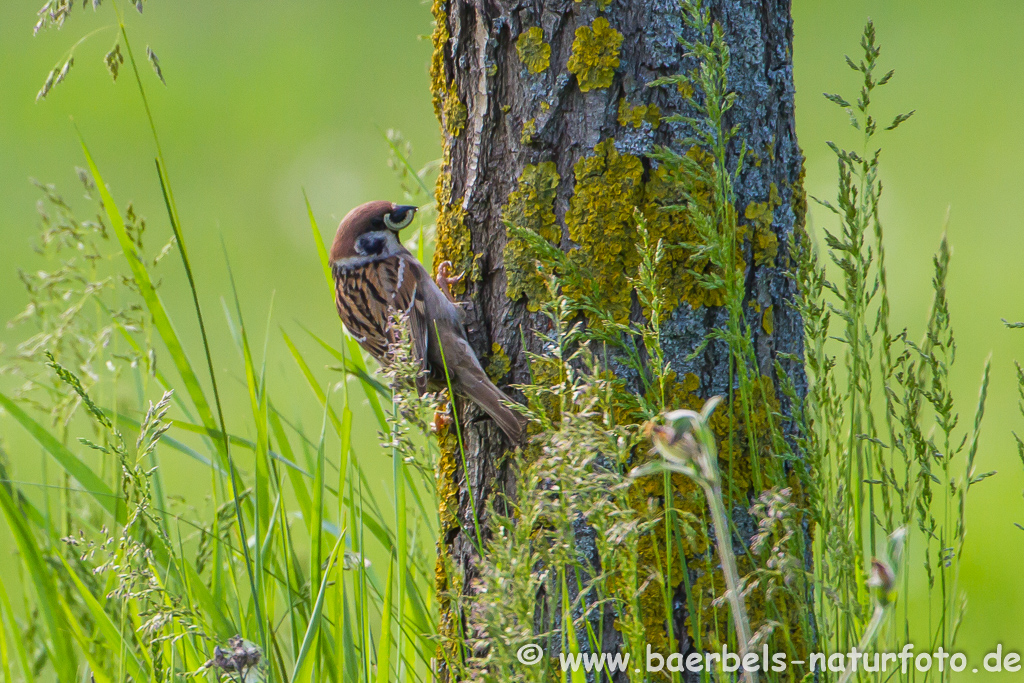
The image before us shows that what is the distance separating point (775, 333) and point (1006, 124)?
6871 mm

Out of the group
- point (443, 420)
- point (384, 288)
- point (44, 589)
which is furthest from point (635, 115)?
point (44, 589)

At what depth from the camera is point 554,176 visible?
2158mm

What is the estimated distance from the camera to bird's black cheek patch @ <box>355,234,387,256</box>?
3424 millimetres

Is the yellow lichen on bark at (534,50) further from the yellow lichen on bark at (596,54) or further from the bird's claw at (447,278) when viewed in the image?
the bird's claw at (447,278)

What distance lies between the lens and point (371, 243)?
Answer: 3.43m

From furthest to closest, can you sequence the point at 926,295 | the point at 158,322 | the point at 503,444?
the point at 926,295 < the point at 503,444 < the point at 158,322

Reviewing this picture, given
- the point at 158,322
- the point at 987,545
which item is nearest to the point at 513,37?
the point at 158,322

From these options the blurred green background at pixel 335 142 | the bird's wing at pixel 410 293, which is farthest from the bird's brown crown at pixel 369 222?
the blurred green background at pixel 335 142

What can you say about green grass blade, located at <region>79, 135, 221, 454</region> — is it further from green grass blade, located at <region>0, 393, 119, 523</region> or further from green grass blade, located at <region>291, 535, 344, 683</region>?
green grass blade, located at <region>291, 535, 344, 683</region>

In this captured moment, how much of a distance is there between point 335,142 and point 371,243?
6.02 meters

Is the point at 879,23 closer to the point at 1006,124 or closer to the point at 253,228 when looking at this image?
the point at 1006,124

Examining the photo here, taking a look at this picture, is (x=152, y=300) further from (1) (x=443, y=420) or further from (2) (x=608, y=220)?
(2) (x=608, y=220)

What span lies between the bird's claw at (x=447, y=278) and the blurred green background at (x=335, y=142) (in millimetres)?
3169

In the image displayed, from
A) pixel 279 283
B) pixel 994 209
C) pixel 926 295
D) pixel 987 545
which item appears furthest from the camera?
pixel 279 283
